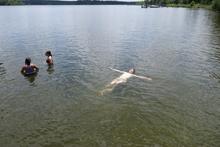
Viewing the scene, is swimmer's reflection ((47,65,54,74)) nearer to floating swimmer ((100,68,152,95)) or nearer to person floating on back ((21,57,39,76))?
person floating on back ((21,57,39,76))

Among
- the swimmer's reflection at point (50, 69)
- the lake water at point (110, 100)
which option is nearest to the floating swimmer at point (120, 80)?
the lake water at point (110, 100)

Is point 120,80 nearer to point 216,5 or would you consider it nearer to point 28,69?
point 28,69

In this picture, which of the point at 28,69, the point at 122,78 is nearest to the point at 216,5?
the point at 122,78

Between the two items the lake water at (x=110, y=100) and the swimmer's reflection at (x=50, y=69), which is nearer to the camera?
the lake water at (x=110, y=100)

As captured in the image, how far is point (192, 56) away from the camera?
29.4m

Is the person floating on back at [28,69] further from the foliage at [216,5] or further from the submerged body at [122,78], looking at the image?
the foliage at [216,5]

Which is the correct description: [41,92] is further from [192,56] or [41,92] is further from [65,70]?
[192,56]

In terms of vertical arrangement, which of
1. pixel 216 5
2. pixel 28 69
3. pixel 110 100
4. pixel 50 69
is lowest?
pixel 110 100

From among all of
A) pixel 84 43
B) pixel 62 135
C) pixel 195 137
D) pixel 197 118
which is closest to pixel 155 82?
pixel 197 118

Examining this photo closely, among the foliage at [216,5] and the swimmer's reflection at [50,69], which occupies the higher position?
the foliage at [216,5]

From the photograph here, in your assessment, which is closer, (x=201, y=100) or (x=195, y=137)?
(x=195, y=137)

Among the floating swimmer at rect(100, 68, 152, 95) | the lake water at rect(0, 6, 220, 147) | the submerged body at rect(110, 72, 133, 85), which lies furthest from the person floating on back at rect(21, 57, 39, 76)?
the submerged body at rect(110, 72, 133, 85)

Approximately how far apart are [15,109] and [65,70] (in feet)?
26.7

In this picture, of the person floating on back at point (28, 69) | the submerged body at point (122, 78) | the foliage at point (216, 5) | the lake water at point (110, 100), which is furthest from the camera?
the foliage at point (216, 5)
